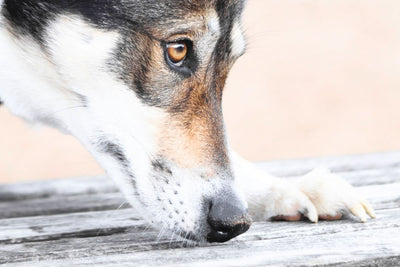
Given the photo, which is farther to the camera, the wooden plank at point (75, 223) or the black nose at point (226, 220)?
the wooden plank at point (75, 223)

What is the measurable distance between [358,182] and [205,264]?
164 centimetres

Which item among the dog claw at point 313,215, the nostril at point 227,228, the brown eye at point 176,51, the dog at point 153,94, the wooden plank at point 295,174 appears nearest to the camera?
the nostril at point 227,228

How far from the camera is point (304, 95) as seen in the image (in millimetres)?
10227

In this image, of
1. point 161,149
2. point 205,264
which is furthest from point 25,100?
point 205,264

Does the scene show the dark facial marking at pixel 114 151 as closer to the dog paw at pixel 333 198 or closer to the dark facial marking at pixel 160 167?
the dark facial marking at pixel 160 167

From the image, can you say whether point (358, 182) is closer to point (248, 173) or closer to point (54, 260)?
point (248, 173)

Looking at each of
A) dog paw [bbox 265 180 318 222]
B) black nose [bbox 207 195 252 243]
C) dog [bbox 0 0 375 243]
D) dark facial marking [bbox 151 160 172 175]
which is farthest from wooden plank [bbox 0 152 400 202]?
black nose [bbox 207 195 252 243]

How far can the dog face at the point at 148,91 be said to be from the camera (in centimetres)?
240

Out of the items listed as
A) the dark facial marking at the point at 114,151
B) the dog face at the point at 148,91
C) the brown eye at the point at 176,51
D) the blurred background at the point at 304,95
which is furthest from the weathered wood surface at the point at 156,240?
the blurred background at the point at 304,95

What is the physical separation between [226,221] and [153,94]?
0.58 m

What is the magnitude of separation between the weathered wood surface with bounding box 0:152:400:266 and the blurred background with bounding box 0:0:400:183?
4.86 m

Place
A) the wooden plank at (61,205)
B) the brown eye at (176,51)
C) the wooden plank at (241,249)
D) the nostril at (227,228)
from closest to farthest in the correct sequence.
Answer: the wooden plank at (241,249)
the nostril at (227,228)
the brown eye at (176,51)
the wooden plank at (61,205)

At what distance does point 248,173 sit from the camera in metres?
3.07

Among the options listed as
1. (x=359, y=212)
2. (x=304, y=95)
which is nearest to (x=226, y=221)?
(x=359, y=212)
